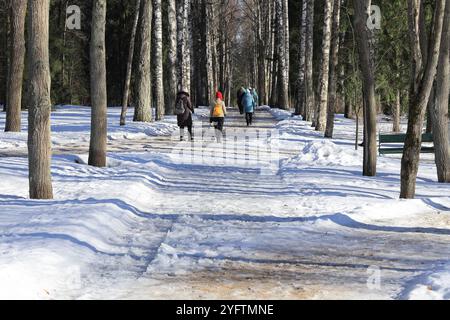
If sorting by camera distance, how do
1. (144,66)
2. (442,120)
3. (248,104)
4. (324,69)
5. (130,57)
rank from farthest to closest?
1. (248,104)
2. (144,66)
3. (324,69)
4. (130,57)
5. (442,120)

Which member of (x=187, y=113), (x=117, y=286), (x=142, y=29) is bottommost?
(x=117, y=286)

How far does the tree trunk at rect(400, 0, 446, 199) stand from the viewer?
9.40m

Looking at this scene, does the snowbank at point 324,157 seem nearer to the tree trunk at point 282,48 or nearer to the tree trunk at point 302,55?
the tree trunk at point 302,55

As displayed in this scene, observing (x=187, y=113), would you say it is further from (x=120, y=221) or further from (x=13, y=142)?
(x=120, y=221)

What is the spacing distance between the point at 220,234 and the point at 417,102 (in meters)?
3.89

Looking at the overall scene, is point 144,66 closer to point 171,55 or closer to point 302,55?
point 171,55

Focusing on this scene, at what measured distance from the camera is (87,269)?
6500mm

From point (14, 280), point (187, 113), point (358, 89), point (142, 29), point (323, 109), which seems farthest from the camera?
point (142, 29)

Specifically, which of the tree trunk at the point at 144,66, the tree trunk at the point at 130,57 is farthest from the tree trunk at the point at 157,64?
the tree trunk at the point at 130,57

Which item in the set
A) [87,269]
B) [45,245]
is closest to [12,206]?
[45,245]

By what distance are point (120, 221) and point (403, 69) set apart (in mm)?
19848

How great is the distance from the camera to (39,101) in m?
9.70

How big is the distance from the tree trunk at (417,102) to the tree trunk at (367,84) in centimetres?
167

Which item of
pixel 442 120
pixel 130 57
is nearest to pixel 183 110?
pixel 130 57
